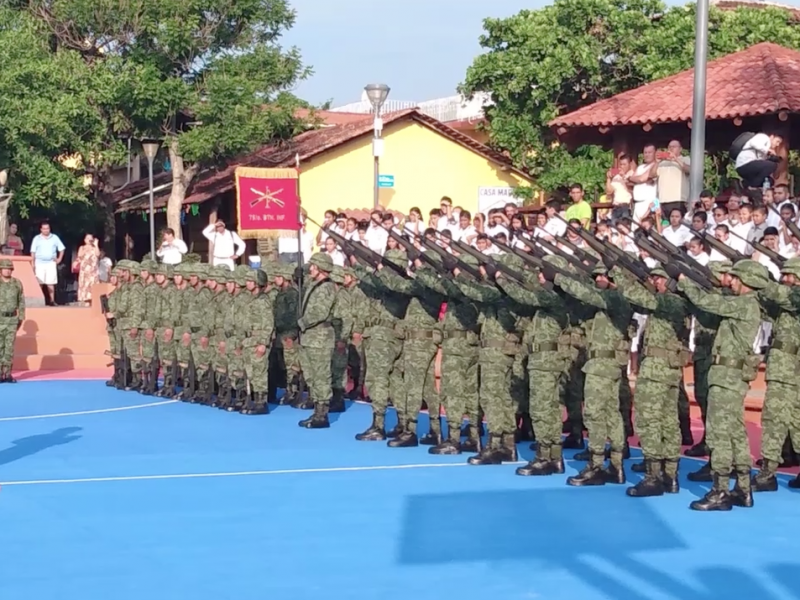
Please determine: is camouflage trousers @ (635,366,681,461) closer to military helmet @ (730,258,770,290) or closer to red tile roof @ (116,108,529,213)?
military helmet @ (730,258,770,290)

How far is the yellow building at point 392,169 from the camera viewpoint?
26.1m

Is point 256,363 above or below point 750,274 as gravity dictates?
below

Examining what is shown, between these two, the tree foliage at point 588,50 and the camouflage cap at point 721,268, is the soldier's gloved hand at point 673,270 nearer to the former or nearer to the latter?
the camouflage cap at point 721,268

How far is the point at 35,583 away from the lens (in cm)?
657

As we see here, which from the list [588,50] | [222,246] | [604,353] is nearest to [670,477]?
[604,353]

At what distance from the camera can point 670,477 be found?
8.80 m

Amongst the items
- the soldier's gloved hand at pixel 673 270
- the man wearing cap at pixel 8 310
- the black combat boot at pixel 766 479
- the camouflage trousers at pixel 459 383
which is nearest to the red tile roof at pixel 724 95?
the camouflage trousers at pixel 459 383

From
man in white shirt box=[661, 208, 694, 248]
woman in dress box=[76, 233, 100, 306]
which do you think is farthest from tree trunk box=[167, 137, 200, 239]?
man in white shirt box=[661, 208, 694, 248]

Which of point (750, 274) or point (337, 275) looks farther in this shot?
point (337, 275)

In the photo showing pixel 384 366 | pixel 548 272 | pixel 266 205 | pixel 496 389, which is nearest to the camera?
pixel 548 272

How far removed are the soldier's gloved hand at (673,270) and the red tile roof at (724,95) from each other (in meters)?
8.60

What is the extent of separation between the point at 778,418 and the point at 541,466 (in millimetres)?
1873

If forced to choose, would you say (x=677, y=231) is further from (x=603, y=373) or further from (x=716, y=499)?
(x=716, y=499)

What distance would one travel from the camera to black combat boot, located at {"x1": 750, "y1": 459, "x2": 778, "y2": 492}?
29.0 ft
